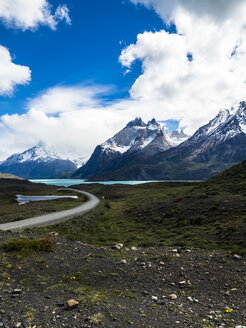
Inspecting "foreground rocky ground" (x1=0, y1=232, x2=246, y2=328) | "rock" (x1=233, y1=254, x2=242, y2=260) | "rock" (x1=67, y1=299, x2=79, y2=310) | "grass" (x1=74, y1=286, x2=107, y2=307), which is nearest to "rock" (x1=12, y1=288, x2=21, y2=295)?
"foreground rocky ground" (x1=0, y1=232, x2=246, y2=328)

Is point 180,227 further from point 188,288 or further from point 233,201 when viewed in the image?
point 188,288

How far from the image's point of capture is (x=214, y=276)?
12.7 metres

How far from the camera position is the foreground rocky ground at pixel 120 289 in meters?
7.77

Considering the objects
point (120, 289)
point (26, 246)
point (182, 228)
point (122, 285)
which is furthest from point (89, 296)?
point (182, 228)

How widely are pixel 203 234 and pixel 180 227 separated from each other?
6.30m

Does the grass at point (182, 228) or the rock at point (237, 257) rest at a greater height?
the rock at point (237, 257)

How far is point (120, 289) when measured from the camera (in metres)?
10.8

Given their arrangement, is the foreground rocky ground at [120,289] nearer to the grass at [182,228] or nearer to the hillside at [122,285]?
the hillside at [122,285]

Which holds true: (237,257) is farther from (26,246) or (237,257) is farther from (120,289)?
(26,246)

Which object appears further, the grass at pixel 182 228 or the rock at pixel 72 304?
the grass at pixel 182 228

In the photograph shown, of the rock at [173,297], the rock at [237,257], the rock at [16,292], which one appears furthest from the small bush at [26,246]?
the rock at [237,257]

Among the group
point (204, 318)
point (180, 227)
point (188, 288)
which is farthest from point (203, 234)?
point (204, 318)

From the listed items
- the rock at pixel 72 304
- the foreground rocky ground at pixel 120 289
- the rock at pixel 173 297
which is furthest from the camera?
the rock at pixel 173 297

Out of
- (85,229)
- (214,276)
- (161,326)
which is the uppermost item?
(161,326)
